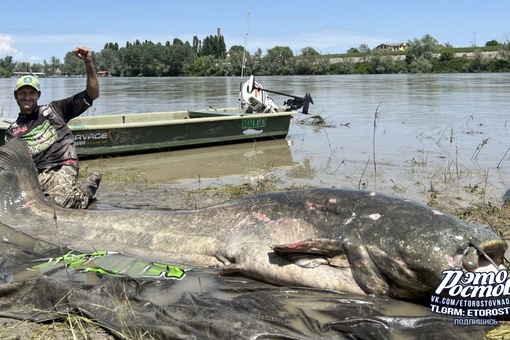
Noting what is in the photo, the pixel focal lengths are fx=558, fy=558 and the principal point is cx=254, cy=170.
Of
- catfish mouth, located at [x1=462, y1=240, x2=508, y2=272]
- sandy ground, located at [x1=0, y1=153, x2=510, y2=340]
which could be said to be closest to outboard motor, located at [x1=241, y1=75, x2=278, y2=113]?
sandy ground, located at [x1=0, y1=153, x2=510, y2=340]

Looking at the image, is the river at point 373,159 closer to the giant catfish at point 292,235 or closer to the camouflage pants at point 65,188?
the camouflage pants at point 65,188

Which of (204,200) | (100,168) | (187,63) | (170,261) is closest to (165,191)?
(204,200)

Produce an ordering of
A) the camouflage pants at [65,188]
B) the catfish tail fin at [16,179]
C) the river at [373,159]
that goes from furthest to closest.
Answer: the river at [373,159]
the camouflage pants at [65,188]
the catfish tail fin at [16,179]

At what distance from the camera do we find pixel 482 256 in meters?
3.53

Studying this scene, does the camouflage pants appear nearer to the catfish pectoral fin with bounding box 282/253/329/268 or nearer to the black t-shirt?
the black t-shirt

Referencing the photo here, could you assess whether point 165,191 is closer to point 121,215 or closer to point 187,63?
point 121,215

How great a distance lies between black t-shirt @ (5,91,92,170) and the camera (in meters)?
6.19

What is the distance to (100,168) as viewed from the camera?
31.7ft

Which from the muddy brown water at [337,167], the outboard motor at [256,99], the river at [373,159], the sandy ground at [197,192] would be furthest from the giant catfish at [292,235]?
the outboard motor at [256,99]

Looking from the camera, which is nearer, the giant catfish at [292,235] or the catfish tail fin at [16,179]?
the giant catfish at [292,235]

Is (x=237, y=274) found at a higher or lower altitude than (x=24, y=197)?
lower

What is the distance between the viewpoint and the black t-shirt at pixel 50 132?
6.19 meters

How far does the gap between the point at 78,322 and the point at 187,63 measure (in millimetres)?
93536

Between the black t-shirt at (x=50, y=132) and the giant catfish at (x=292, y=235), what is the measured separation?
0.83 m
